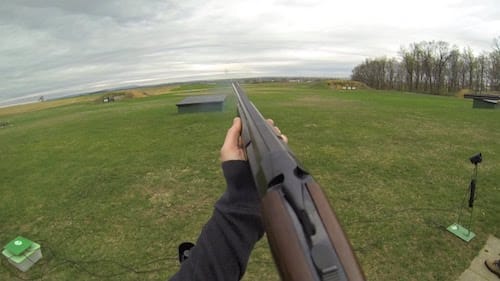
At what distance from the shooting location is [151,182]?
928cm

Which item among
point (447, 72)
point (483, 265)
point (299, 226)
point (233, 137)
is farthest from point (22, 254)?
point (447, 72)

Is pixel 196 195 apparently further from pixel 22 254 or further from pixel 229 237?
pixel 229 237

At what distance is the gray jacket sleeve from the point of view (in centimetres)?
141

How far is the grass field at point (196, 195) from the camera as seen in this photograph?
18.0 feet

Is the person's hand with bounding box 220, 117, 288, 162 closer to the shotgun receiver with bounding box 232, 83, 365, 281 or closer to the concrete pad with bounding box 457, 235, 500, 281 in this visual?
the shotgun receiver with bounding box 232, 83, 365, 281

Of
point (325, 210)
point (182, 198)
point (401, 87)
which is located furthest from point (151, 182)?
point (401, 87)

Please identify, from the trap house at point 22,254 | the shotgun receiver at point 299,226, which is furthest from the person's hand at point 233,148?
the trap house at point 22,254

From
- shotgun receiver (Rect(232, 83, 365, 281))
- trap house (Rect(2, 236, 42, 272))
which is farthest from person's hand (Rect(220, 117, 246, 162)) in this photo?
trap house (Rect(2, 236, 42, 272))

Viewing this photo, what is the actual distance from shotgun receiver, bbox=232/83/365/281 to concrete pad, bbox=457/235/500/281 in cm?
562

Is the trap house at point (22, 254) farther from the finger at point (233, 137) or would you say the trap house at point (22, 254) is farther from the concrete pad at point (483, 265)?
the concrete pad at point (483, 265)

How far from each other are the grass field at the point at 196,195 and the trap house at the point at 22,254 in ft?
0.58

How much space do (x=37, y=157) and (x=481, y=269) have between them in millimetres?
16354

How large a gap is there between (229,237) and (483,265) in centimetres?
596

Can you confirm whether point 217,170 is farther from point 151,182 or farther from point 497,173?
point 497,173
